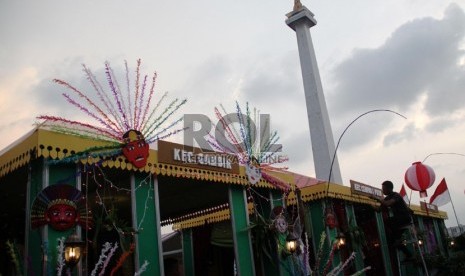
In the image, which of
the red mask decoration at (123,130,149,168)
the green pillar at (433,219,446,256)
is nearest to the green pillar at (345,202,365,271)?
the red mask decoration at (123,130,149,168)

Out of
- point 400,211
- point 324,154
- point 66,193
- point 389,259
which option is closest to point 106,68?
point 66,193

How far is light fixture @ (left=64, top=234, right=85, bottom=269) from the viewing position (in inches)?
205

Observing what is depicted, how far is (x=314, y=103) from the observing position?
20.8m

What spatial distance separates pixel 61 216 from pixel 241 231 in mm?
4026

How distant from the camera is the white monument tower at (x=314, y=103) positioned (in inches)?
790

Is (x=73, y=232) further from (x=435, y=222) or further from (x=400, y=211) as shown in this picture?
(x=435, y=222)

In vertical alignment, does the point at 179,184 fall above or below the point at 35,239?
above

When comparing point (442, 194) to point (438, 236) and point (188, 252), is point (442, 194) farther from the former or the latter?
point (188, 252)

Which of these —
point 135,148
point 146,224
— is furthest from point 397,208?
point 135,148

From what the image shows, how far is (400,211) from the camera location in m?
9.13

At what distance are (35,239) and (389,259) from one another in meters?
11.2

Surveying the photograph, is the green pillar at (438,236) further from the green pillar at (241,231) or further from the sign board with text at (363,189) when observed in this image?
the green pillar at (241,231)

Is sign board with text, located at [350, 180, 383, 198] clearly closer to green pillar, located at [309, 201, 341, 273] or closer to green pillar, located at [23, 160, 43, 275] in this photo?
green pillar, located at [309, 201, 341, 273]

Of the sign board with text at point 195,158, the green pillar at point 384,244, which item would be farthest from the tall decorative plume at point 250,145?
the green pillar at point 384,244
